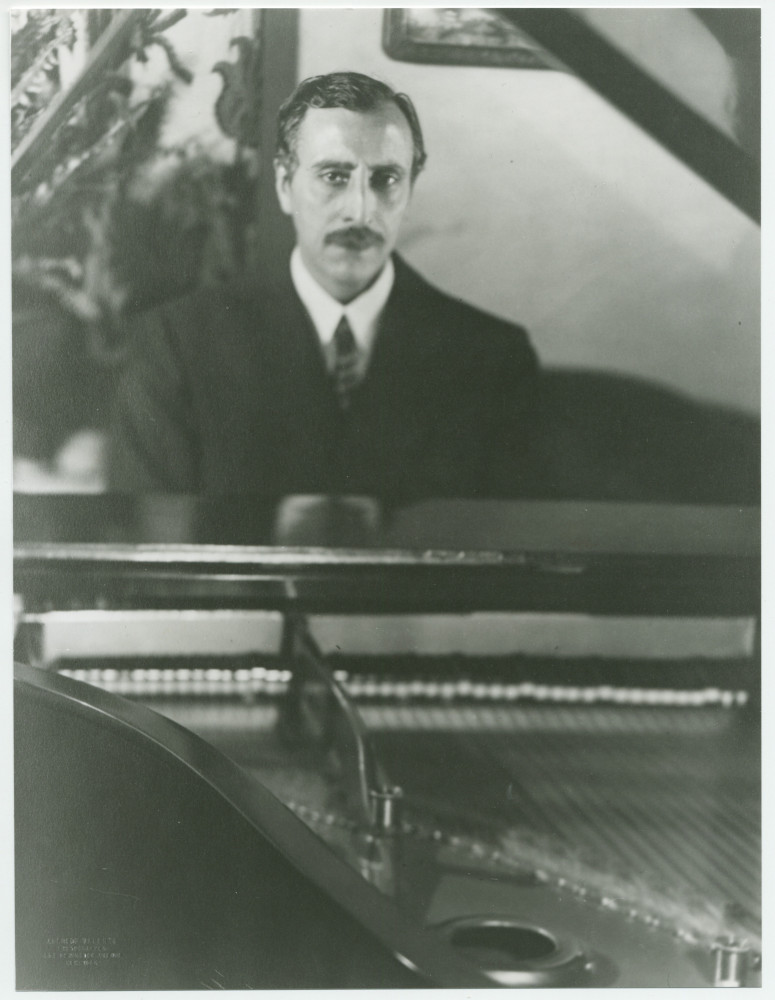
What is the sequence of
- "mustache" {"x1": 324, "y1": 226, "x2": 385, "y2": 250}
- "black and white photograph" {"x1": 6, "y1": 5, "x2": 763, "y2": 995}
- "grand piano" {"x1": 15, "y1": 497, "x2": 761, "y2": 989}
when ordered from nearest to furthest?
"grand piano" {"x1": 15, "y1": 497, "x2": 761, "y2": 989} < "black and white photograph" {"x1": 6, "y1": 5, "x2": 763, "y2": 995} < "mustache" {"x1": 324, "y1": 226, "x2": 385, "y2": 250}

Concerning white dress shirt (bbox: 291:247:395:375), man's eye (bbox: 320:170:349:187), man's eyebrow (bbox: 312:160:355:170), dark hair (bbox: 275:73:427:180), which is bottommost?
white dress shirt (bbox: 291:247:395:375)

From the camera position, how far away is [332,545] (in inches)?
56.7

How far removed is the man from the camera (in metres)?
1.43

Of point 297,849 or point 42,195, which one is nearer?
point 297,849

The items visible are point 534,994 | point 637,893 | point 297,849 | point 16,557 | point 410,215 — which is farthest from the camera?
point 410,215

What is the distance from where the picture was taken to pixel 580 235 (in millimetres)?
1506

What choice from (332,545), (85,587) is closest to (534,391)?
(332,545)

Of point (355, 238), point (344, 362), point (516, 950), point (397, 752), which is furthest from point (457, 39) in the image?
point (516, 950)

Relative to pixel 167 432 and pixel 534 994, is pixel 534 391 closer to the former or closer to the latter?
pixel 167 432

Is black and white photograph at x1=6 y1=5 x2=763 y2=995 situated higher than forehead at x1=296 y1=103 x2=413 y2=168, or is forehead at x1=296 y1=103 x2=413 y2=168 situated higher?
forehead at x1=296 y1=103 x2=413 y2=168

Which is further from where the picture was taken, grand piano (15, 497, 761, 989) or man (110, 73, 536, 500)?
man (110, 73, 536, 500)

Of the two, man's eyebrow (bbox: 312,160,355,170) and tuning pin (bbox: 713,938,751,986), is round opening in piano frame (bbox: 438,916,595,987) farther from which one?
man's eyebrow (bbox: 312,160,355,170)

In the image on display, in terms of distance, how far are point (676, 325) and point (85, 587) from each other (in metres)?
0.95

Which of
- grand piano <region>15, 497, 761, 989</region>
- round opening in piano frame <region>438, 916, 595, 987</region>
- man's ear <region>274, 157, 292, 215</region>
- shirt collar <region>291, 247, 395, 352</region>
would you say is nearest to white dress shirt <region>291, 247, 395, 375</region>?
shirt collar <region>291, 247, 395, 352</region>
